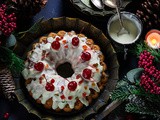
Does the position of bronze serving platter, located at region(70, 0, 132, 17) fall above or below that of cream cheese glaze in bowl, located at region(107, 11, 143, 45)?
above

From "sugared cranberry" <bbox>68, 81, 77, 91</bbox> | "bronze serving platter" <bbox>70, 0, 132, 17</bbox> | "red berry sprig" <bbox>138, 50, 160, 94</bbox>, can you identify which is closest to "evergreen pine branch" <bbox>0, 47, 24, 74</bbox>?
"sugared cranberry" <bbox>68, 81, 77, 91</bbox>

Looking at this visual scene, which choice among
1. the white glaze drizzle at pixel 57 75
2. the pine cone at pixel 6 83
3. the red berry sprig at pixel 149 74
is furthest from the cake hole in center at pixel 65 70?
the red berry sprig at pixel 149 74

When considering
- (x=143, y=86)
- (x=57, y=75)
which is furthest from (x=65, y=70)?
(x=143, y=86)

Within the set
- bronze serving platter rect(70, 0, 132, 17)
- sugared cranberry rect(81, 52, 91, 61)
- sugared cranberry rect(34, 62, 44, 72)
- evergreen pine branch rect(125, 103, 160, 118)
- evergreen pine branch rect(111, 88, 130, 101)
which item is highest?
bronze serving platter rect(70, 0, 132, 17)

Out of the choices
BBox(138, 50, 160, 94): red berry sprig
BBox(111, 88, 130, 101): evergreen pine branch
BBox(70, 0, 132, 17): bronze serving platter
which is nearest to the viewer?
BBox(138, 50, 160, 94): red berry sprig

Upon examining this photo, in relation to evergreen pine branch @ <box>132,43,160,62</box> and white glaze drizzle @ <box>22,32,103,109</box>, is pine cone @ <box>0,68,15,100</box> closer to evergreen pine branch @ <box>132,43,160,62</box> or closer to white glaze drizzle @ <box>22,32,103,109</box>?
white glaze drizzle @ <box>22,32,103,109</box>

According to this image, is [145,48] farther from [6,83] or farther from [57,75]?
[6,83]

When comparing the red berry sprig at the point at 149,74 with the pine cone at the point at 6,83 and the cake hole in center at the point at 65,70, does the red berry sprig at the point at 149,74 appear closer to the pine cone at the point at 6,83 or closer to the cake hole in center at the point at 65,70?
the cake hole in center at the point at 65,70
